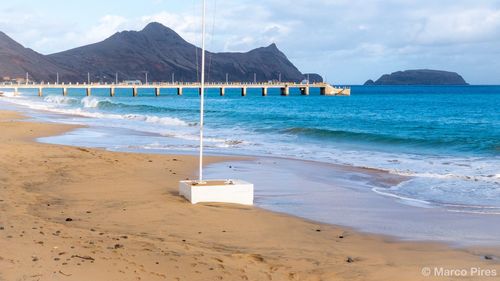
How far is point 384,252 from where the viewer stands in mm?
7227

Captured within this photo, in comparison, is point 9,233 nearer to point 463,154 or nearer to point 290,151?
point 290,151

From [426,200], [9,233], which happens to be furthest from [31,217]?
[426,200]

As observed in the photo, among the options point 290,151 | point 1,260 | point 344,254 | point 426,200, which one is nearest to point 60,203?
point 1,260

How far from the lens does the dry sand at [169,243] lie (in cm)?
600

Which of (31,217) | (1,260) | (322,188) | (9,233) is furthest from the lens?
(322,188)

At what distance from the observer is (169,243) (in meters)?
7.16

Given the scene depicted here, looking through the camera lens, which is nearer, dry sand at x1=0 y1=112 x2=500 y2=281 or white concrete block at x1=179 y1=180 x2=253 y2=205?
dry sand at x1=0 y1=112 x2=500 y2=281

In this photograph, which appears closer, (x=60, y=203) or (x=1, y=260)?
(x=1, y=260)

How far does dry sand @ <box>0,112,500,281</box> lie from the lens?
600 cm

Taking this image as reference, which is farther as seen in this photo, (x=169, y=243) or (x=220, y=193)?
(x=220, y=193)

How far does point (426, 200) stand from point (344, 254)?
4.63 m

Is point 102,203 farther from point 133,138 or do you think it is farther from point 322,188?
point 133,138

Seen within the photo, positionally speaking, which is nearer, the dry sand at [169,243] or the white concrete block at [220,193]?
the dry sand at [169,243]

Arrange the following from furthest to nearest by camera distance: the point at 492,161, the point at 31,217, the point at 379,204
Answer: the point at 492,161 < the point at 379,204 < the point at 31,217
